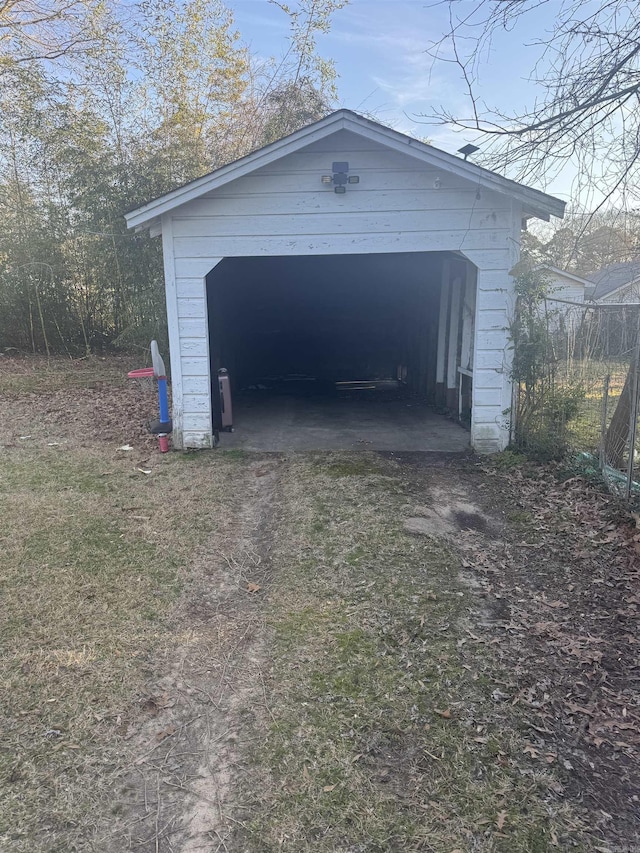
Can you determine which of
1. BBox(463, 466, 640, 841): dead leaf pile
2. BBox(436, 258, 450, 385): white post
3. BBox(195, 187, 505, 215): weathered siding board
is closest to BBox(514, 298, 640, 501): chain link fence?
BBox(463, 466, 640, 841): dead leaf pile

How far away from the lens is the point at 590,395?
5.43 meters

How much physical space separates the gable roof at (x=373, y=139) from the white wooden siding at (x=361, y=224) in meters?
0.19

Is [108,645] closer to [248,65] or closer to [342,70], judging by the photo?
[248,65]

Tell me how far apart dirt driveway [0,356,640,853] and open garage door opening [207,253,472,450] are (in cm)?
242

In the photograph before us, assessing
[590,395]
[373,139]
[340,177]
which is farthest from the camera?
[340,177]

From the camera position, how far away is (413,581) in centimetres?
368

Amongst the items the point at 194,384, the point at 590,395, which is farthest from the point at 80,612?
the point at 590,395

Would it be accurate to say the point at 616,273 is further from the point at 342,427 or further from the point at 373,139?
the point at 342,427

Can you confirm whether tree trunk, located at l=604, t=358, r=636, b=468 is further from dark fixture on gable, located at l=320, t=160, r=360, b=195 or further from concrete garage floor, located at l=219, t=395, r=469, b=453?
dark fixture on gable, located at l=320, t=160, r=360, b=195

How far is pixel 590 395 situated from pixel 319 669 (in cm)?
403

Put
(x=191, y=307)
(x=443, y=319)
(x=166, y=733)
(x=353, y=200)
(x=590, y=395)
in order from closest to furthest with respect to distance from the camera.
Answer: (x=166, y=733) < (x=590, y=395) < (x=353, y=200) < (x=191, y=307) < (x=443, y=319)

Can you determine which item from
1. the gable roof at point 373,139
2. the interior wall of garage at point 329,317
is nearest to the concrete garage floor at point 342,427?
the interior wall of garage at point 329,317

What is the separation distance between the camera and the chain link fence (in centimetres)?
462

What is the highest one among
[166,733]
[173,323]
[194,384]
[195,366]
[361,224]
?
[361,224]
